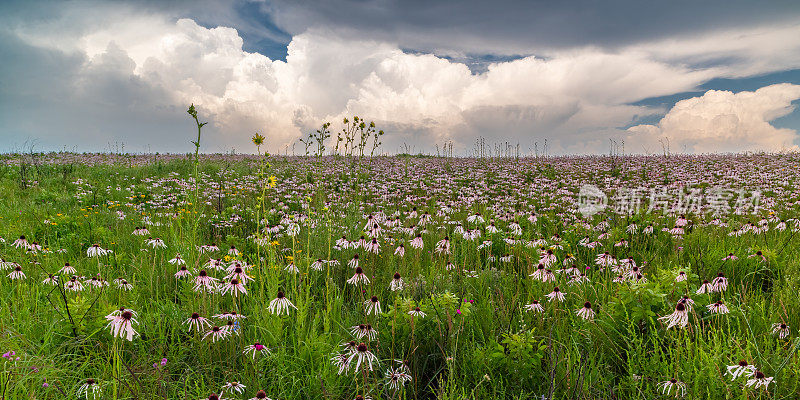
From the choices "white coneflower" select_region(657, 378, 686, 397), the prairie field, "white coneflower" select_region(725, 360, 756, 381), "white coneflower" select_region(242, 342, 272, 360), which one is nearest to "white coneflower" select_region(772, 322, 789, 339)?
the prairie field

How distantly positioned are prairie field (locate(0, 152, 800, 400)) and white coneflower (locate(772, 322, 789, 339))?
0.02 meters

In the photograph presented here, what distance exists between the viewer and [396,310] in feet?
8.91

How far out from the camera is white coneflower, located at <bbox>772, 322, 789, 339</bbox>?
106 inches

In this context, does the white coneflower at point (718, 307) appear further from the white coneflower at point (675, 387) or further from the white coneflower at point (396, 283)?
the white coneflower at point (396, 283)

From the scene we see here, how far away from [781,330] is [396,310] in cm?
274

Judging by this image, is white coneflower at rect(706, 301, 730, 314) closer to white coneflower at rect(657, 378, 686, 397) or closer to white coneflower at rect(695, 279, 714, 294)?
white coneflower at rect(695, 279, 714, 294)

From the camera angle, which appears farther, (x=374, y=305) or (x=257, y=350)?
(x=374, y=305)

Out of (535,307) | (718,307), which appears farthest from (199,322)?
(718,307)

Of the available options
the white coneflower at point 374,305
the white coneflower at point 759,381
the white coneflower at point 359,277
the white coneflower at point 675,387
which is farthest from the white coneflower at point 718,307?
the white coneflower at point 359,277

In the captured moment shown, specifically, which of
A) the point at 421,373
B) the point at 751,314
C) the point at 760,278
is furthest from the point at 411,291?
the point at 760,278

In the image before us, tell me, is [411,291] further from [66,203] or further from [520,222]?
[66,203]

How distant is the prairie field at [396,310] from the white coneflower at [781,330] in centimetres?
2

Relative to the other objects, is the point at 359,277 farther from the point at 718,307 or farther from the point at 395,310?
the point at 718,307

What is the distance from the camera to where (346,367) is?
2213 mm
